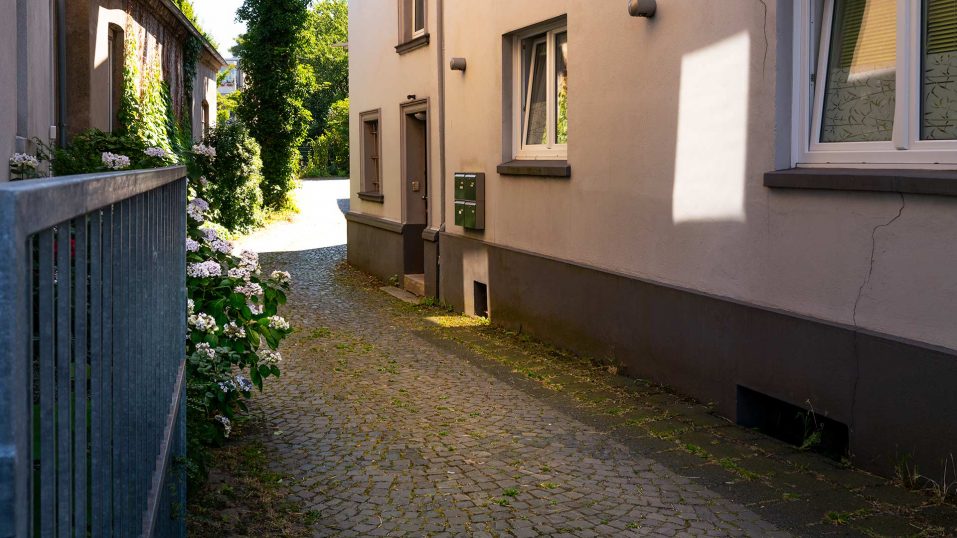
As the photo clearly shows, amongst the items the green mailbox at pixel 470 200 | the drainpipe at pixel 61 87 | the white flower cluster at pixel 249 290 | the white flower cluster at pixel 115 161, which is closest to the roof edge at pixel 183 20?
the drainpipe at pixel 61 87

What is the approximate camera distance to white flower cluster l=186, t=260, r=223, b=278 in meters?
5.86

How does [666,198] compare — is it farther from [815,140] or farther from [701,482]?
[701,482]

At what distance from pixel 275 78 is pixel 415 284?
1515 cm

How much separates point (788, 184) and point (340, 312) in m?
7.44

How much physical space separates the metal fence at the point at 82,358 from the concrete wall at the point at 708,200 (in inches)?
145

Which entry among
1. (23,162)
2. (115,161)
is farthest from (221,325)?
(23,162)

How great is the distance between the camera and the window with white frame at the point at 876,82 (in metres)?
5.04

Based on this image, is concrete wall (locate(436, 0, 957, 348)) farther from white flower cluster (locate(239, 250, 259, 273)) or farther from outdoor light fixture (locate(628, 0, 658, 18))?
white flower cluster (locate(239, 250, 259, 273))

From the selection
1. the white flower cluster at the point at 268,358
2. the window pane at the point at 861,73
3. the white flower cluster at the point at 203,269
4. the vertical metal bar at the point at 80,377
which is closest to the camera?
the vertical metal bar at the point at 80,377

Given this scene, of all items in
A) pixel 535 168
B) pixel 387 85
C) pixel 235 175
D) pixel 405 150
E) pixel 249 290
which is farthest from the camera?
pixel 235 175

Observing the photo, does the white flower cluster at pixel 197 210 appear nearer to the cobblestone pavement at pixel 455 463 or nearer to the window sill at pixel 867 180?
the cobblestone pavement at pixel 455 463

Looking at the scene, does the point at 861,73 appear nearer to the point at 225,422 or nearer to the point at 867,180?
the point at 867,180

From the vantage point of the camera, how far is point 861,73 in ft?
18.4

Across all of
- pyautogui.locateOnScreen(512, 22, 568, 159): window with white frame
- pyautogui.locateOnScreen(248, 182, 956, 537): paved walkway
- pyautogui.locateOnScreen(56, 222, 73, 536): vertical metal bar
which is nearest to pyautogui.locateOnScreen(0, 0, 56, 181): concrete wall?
pyautogui.locateOnScreen(248, 182, 956, 537): paved walkway
